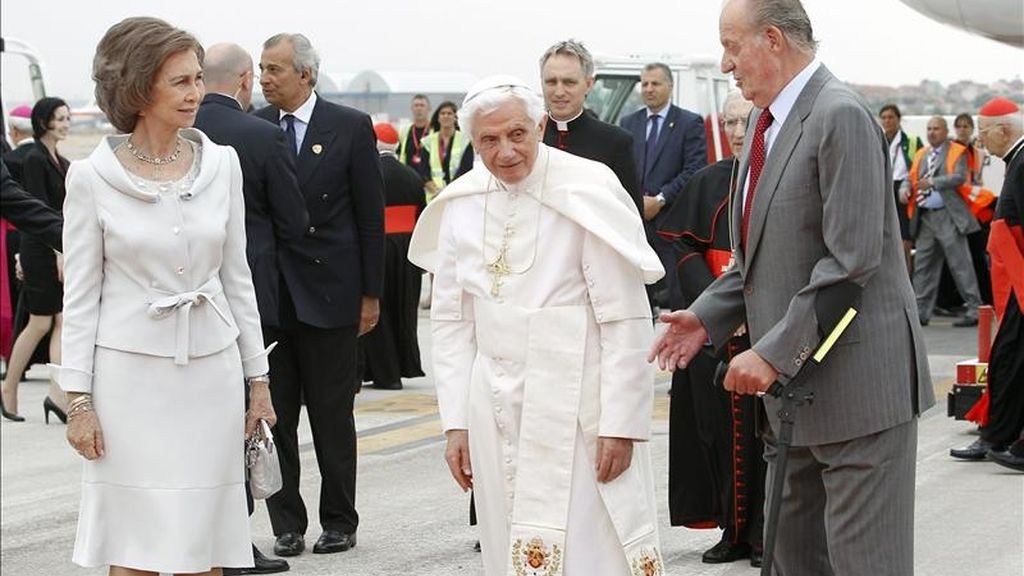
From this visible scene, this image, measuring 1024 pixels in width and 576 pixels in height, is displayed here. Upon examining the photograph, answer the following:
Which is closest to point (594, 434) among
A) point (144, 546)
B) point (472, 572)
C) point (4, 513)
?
point (144, 546)

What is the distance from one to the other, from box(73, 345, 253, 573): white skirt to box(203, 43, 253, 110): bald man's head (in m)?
2.19

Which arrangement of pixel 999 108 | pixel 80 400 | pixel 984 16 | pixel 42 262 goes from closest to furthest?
pixel 80 400 < pixel 999 108 < pixel 42 262 < pixel 984 16

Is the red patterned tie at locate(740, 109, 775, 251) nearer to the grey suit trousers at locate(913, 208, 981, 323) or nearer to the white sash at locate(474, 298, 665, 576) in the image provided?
the white sash at locate(474, 298, 665, 576)

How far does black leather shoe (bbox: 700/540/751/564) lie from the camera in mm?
6859

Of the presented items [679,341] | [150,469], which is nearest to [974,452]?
[679,341]

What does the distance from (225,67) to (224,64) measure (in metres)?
0.01

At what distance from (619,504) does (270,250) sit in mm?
2761

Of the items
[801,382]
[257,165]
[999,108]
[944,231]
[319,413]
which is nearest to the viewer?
[801,382]

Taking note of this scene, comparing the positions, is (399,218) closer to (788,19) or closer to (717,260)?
(717,260)

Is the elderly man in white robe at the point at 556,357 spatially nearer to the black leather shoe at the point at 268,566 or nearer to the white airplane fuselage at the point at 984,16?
the black leather shoe at the point at 268,566

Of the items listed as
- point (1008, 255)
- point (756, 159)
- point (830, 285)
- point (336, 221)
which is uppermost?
point (756, 159)

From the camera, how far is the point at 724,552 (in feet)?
22.5

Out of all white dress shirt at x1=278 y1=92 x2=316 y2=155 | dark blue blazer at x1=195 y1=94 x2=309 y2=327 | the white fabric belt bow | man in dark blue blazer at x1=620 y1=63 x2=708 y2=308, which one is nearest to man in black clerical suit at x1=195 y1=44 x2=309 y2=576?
dark blue blazer at x1=195 y1=94 x2=309 y2=327

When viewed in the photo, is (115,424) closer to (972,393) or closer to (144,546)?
(144,546)
